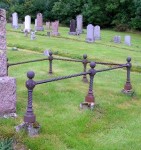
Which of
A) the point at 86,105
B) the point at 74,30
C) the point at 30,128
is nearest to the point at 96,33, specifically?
the point at 74,30

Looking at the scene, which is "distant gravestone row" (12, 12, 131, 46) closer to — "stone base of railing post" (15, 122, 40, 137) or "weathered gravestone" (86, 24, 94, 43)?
"weathered gravestone" (86, 24, 94, 43)

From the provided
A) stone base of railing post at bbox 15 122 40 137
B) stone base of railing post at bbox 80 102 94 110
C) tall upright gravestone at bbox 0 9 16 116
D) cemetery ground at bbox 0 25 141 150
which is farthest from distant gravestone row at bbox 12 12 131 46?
stone base of railing post at bbox 15 122 40 137

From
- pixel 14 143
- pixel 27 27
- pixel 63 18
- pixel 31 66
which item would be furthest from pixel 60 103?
pixel 63 18

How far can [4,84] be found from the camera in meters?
6.90

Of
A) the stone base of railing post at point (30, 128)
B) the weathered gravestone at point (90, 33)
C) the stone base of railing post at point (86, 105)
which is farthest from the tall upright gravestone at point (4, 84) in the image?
the weathered gravestone at point (90, 33)

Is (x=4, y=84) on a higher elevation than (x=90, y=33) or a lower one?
lower

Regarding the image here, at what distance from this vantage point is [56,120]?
709 cm

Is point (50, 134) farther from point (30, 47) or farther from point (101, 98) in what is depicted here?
point (30, 47)

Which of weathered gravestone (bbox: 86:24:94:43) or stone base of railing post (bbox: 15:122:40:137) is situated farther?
weathered gravestone (bbox: 86:24:94:43)

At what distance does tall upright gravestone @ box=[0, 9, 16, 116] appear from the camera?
A: 22.6 feet

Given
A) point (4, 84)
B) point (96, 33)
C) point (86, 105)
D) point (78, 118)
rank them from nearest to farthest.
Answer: point (4, 84)
point (78, 118)
point (86, 105)
point (96, 33)

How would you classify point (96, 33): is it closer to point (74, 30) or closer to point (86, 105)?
point (74, 30)

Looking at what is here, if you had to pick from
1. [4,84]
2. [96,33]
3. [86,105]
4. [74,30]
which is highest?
[74,30]

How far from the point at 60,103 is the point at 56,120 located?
117cm
